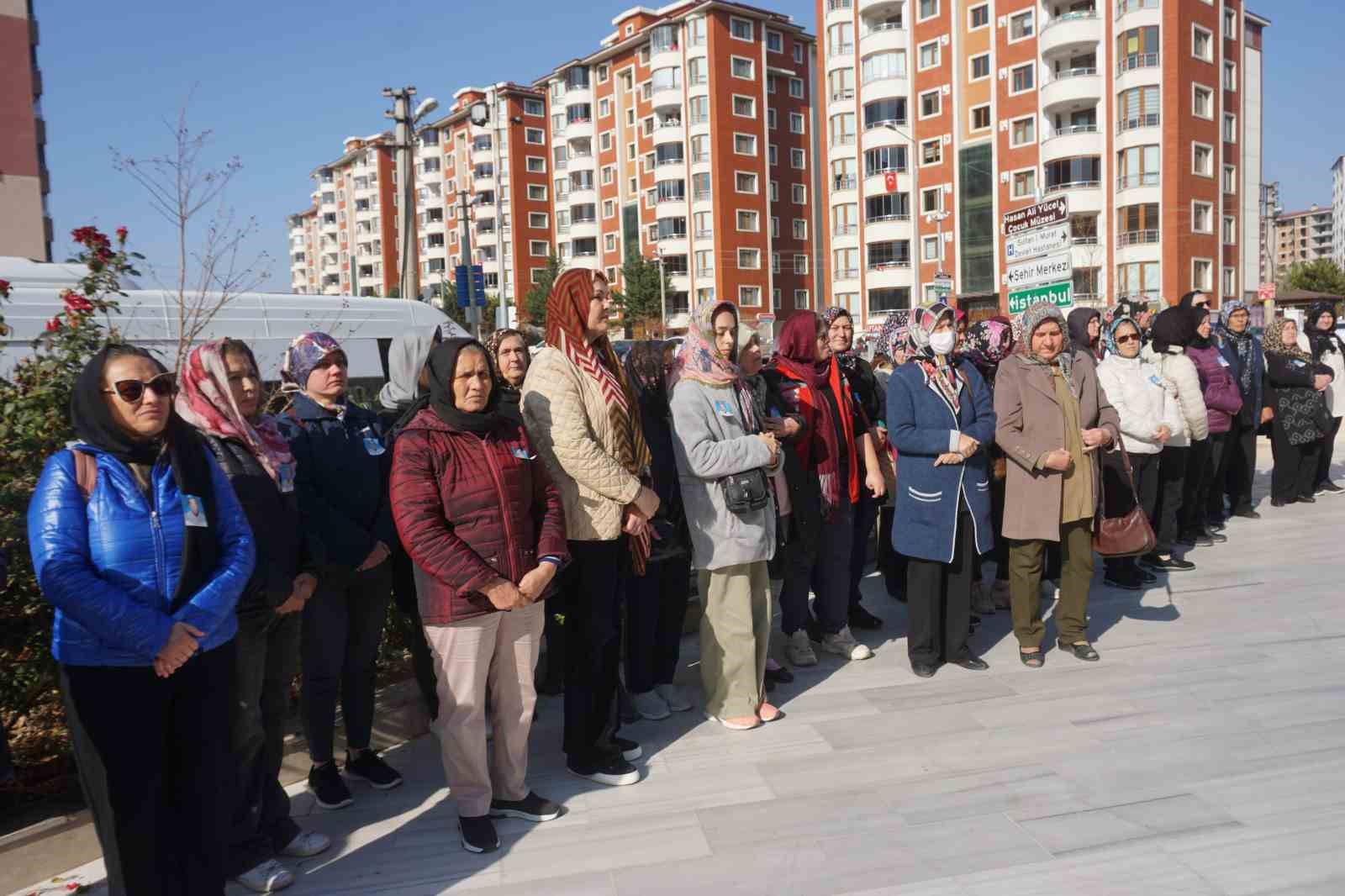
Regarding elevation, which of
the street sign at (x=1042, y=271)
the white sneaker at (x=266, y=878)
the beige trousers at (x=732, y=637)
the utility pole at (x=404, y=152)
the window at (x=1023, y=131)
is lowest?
the white sneaker at (x=266, y=878)

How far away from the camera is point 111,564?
2.73 m

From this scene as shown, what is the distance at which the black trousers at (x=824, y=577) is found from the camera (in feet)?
18.6

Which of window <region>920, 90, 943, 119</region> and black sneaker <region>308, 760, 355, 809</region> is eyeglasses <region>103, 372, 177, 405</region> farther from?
window <region>920, 90, 943, 119</region>

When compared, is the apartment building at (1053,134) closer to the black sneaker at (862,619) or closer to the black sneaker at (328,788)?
the black sneaker at (862,619)

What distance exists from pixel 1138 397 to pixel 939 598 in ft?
A: 8.77

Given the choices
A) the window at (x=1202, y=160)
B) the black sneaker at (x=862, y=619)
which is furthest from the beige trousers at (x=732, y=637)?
the window at (x=1202, y=160)

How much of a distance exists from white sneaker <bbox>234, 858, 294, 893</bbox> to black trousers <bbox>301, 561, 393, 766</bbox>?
2.10ft

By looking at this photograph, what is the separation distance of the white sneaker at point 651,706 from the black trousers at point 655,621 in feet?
0.12

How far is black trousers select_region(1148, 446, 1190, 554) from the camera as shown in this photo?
7.70m

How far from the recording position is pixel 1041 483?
5.41 metres

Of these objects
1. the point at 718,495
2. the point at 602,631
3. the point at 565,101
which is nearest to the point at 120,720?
the point at 602,631

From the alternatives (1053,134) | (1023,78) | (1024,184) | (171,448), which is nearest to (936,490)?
(171,448)

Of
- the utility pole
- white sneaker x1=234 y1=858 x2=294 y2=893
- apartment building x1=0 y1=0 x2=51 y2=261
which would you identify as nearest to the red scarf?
white sneaker x1=234 y1=858 x2=294 y2=893

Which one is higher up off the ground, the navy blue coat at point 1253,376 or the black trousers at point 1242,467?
the navy blue coat at point 1253,376
